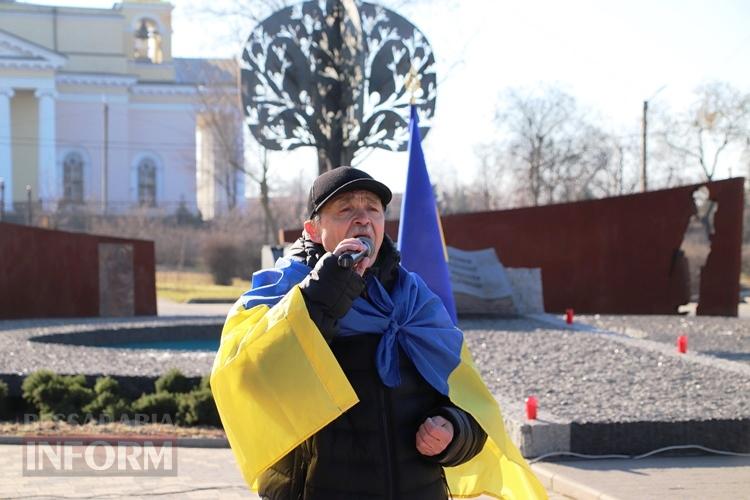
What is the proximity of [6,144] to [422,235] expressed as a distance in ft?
182

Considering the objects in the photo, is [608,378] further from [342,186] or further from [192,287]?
[192,287]

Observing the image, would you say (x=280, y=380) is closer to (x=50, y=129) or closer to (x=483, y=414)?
(x=483, y=414)

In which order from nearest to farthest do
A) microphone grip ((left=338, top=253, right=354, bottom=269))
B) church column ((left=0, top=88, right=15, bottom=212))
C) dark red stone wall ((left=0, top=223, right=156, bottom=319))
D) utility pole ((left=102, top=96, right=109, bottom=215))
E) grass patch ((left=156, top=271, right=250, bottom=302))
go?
1. microphone grip ((left=338, top=253, right=354, bottom=269))
2. dark red stone wall ((left=0, top=223, right=156, bottom=319))
3. grass patch ((left=156, top=271, right=250, bottom=302))
4. utility pole ((left=102, top=96, right=109, bottom=215))
5. church column ((left=0, top=88, right=15, bottom=212))

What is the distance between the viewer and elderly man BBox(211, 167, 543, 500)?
10.3 ft

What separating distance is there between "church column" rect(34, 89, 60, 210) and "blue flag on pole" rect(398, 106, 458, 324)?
5293 cm

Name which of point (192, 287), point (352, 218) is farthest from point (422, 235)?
point (192, 287)

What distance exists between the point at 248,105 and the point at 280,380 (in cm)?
1257

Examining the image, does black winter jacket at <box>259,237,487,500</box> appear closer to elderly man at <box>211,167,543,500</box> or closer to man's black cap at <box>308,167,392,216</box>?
elderly man at <box>211,167,543,500</box>

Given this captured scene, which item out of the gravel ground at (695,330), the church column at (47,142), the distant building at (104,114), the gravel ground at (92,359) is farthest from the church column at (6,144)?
the gravel ground at (695,330)

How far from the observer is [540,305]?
18.7m

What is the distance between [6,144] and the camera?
2373 inches

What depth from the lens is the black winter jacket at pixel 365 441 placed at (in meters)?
3.23

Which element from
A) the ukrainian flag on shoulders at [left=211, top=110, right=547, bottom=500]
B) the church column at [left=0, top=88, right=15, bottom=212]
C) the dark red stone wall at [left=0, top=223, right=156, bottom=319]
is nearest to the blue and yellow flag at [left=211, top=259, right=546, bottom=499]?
the ukrainian flag on shoulders at [left=211, top=110, right=547, bottom=500]

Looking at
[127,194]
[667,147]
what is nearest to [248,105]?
[667,147]
